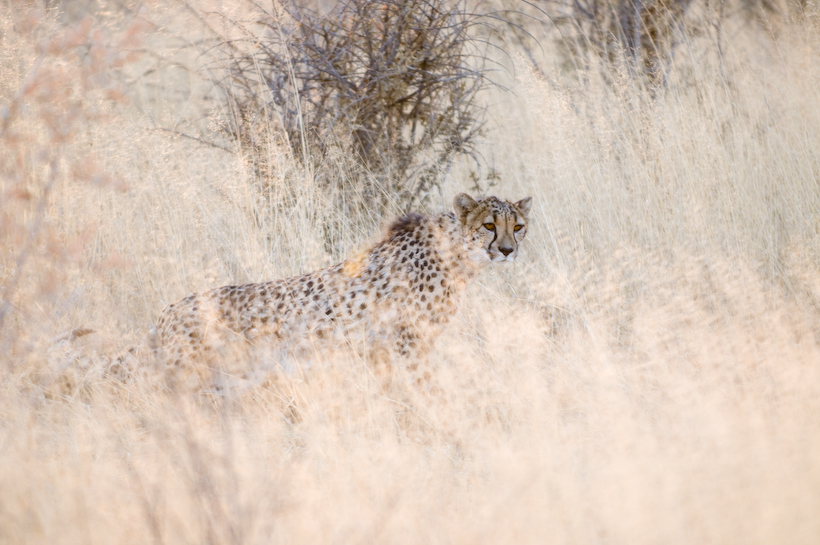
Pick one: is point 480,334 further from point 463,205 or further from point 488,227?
point 463,205

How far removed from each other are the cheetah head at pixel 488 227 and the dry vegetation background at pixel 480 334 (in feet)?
1.35

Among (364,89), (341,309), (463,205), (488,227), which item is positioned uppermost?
(364,89)

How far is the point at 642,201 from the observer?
5020mm

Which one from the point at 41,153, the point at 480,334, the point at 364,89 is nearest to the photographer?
the point at 41,153

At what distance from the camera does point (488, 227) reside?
3994 mm

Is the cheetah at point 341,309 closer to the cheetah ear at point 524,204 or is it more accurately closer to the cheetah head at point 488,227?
the cheetah head at point 488,227

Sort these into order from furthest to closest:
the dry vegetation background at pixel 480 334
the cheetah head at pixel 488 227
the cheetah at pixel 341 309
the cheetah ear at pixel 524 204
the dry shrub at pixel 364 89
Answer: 1. the dry shrub at pixel 364 89
2. the cheetah ear at pixel 524 204
3. the cheetah head at pixel 488 227
4. the cheetah at pixel 341 309
5. the dry vegetation background at pixel 480 334

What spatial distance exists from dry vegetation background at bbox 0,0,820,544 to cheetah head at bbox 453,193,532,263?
41cm

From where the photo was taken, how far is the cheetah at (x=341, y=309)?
3768 mm

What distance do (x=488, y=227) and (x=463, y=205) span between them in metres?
0.20

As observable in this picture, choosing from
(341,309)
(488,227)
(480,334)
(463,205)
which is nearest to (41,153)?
(341,309)

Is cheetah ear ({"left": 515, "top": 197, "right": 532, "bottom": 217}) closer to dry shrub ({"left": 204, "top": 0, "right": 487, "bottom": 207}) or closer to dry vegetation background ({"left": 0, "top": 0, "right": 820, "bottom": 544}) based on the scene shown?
dry vegetation background ({"left": 0, "top": 0, "right": 820, "bottom": 544})

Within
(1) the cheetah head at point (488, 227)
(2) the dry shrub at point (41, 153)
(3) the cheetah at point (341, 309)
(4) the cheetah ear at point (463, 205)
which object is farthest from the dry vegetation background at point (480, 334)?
(4) the cheetah ear at point (463, 205)

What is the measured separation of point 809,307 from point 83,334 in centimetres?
422
